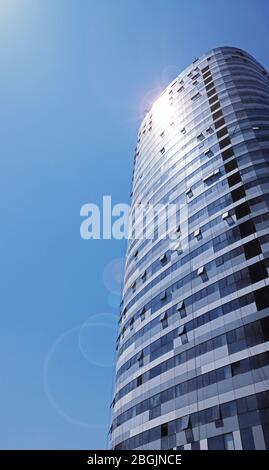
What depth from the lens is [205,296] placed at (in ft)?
119

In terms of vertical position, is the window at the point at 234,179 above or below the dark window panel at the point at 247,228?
above

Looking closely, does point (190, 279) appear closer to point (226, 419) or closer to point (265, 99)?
point (226, 419)

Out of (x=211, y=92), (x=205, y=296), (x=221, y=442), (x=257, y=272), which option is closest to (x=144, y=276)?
(x=205, y=296)

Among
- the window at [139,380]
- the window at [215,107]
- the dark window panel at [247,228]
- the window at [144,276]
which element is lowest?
the window at [139,380]

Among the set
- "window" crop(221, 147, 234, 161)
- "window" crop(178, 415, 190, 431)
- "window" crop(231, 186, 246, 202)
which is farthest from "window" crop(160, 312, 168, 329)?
"window" crop(221, 147, 234, 161)

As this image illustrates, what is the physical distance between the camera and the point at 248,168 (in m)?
42.6

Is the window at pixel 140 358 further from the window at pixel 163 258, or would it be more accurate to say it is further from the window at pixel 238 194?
the window at pixel 238 194

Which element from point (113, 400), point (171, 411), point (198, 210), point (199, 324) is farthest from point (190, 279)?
point (113, 400)

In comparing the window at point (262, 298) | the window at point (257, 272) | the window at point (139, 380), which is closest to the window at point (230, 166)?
the window at point (257, 272)

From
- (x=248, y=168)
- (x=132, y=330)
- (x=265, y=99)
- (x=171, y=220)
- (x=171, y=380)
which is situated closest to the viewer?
(x=171, y=380)

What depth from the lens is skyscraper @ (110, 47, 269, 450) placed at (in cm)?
2883

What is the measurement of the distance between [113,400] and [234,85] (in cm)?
5481

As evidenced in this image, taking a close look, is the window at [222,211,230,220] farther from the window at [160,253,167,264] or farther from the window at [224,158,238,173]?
the window at [160,253,167,264]

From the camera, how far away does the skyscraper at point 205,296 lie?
94.6 feet
